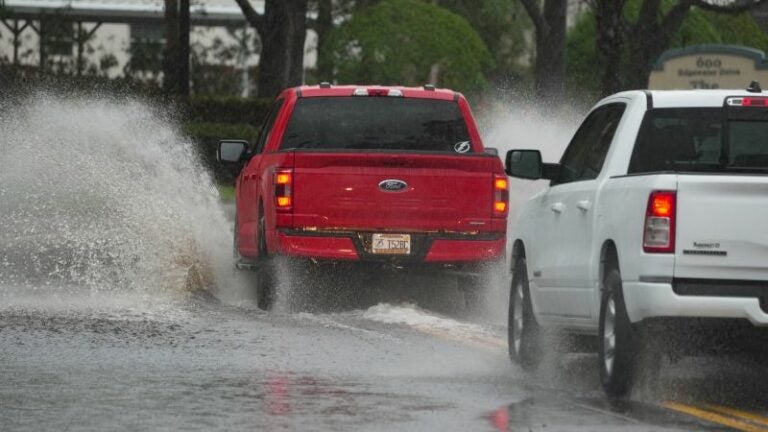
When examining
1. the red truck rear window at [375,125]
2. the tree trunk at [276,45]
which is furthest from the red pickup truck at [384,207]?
the tree trunk at [276,45]

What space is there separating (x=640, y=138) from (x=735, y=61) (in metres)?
22.5

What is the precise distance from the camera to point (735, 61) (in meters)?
33.3

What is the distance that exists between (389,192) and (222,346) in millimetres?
3072

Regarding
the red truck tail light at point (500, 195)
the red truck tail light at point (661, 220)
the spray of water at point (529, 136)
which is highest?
the red truck tail light at point (661, 220)

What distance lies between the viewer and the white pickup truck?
10.3 metres

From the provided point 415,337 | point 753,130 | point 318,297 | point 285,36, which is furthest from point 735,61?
point 753,130

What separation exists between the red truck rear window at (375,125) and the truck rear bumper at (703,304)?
723 centimetres

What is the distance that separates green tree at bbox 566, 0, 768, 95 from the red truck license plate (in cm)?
3383

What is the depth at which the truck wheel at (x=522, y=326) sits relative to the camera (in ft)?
41.8

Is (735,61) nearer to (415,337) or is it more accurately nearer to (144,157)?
(144,157)

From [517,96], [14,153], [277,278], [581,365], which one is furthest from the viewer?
[517,96]

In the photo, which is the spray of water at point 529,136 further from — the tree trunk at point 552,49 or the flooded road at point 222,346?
the flooded road at point 222,346

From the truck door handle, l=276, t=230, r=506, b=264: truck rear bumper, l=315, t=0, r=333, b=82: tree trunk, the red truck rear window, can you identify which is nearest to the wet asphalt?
l=276, t=230, r=506, b=264: truck rear bumper

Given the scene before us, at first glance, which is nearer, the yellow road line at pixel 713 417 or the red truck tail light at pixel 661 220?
the yellow road line at pixel 713 417
